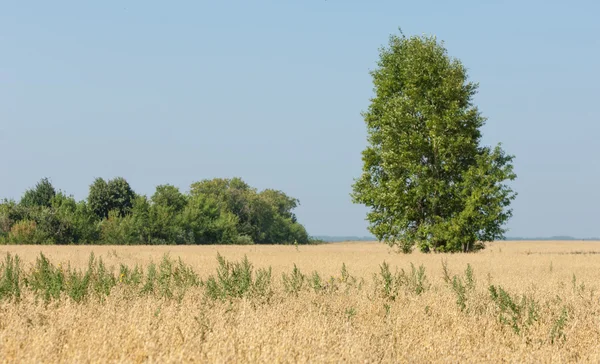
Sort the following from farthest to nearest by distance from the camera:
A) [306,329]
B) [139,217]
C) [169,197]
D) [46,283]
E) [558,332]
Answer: [169,197]
[139,217]
[46,283]
[558,332]
[306,329]

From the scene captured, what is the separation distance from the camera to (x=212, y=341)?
7.62 metres

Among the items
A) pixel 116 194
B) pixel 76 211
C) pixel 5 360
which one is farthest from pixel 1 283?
pixel 116 194

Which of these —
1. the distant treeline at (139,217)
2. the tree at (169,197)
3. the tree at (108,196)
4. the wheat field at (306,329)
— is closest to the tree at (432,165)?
the wheat field at (306,329)

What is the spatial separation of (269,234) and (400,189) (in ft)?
223

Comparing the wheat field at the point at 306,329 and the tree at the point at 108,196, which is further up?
the tree at the point at 108,196

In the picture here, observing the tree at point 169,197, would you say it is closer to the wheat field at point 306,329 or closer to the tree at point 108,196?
the tree at point 108,196

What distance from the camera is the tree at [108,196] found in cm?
8231

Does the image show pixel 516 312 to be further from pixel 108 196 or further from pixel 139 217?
pixel 108 196

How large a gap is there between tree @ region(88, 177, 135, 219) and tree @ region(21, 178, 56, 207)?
808cm

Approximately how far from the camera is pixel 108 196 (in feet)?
271

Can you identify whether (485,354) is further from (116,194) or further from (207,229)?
(116,194)

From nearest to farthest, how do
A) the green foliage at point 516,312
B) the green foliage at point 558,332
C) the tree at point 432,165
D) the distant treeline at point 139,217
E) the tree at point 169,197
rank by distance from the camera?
the green foliage at point 558,332, the green foliage at point 516,312, the tree at point 432,165, the distant treeline at point 139,217, the tree at point 169,197

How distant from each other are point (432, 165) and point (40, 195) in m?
65.7

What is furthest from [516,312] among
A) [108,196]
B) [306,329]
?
[108,196]
